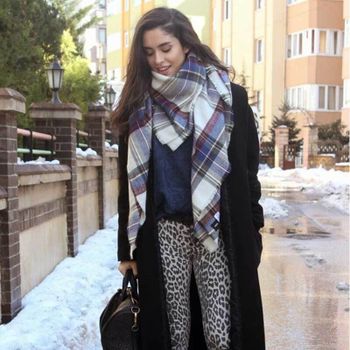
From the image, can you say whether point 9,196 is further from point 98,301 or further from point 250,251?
point 250,251

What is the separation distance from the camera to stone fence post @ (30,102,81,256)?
7758mm

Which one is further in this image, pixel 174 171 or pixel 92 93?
pixel 92 93

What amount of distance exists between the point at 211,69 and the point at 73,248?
18.0 feet

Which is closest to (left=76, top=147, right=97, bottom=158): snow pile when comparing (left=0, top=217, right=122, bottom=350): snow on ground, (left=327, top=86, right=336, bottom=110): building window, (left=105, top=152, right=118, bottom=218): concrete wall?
(left=105, top=152, right=118, bottom=218): concrete wall

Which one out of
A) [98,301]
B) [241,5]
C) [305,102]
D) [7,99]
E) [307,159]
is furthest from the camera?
[241,5]

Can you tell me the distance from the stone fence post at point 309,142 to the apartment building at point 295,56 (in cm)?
353

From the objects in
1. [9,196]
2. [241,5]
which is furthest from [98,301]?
[241,5]

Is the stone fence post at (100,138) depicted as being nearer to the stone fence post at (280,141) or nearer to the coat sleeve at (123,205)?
the coat sleeve at (123,205)

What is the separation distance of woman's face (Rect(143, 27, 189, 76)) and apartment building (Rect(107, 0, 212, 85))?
4416 cm

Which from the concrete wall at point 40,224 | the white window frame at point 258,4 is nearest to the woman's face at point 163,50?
the concrete wall at point 40,224

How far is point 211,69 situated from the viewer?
2725mm

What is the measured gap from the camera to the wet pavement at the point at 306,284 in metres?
5.05

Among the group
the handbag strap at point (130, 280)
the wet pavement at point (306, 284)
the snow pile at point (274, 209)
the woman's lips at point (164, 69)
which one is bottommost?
the snow pile at point (274, 209)

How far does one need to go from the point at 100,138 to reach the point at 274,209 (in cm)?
464
